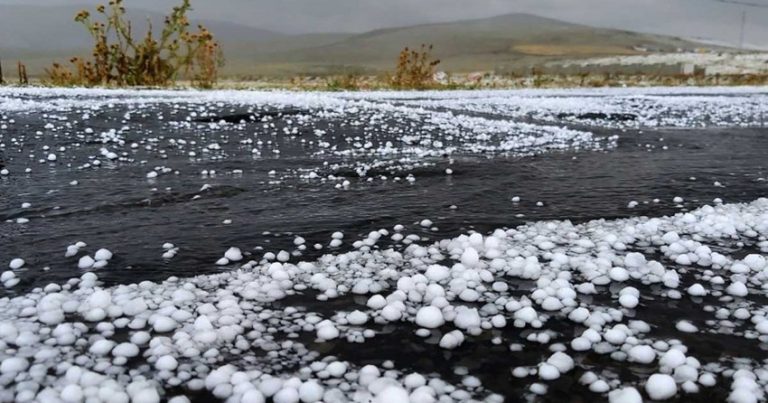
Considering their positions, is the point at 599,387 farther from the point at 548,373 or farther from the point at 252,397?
the point at 252,397

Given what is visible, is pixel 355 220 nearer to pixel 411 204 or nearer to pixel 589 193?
pixel 411 204

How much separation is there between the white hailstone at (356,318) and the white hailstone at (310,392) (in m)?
0.66

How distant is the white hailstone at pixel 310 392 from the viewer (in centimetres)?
223

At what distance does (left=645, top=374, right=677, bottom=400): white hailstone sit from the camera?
7.43 ft

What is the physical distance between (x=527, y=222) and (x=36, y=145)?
6336 millimetres

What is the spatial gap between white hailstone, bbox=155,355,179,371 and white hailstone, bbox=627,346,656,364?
→ 1.93m

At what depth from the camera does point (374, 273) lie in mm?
3613

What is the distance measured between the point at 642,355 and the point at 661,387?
28 centimetres

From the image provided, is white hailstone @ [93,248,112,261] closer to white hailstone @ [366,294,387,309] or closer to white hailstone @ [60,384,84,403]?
white hailstone @ [60,384,84,403]

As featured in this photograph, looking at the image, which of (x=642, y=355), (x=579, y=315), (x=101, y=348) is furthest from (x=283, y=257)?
(x=642, y=355)

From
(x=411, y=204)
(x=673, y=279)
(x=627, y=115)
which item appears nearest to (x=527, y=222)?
(x=411, y=204)

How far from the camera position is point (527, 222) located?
479 centimetres

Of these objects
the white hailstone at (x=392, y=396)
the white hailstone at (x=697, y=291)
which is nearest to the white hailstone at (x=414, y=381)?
the white hailstone at (x=392, y=396)

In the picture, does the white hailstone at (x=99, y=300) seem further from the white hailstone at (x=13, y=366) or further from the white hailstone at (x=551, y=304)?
A: the white hailstone at (x=551, y=304)
